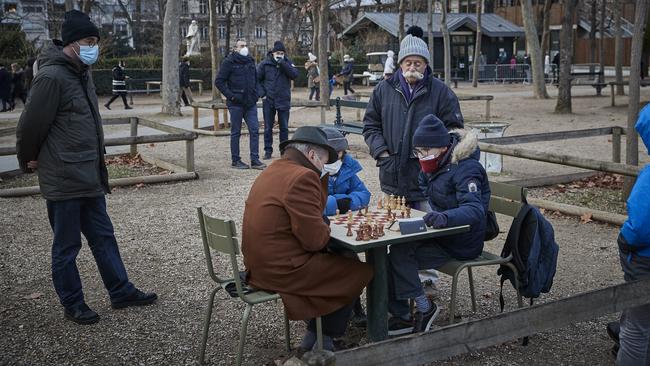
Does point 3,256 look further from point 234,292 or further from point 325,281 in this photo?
point 325,281

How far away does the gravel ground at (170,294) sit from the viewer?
5.16 m

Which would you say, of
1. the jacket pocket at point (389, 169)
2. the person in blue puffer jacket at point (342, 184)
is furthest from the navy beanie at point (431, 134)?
the jacket pocket at point (389, 169)

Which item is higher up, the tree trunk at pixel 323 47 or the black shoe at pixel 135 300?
the tree trunk at pixel 323 47

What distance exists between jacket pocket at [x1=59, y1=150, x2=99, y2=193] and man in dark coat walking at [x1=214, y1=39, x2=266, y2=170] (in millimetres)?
6861

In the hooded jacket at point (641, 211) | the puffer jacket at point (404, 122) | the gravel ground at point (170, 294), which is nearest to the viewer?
the hooded jacket at point (641, 211)

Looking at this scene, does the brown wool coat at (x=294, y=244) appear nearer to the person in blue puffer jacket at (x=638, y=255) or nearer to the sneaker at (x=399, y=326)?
the sneaker at (x=399, y=326)

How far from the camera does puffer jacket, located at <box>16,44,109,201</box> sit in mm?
5465

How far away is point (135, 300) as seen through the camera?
6094 mm

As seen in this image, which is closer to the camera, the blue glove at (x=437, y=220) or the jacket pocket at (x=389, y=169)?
the blue glove at (x=437, y=220)

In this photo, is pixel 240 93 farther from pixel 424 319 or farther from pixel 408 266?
pixel 408 266

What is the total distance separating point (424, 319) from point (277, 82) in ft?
29.1

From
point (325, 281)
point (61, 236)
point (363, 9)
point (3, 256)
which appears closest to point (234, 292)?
point (325, 281)

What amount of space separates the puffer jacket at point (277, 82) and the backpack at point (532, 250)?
8.89 m

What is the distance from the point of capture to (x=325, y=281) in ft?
14.9
